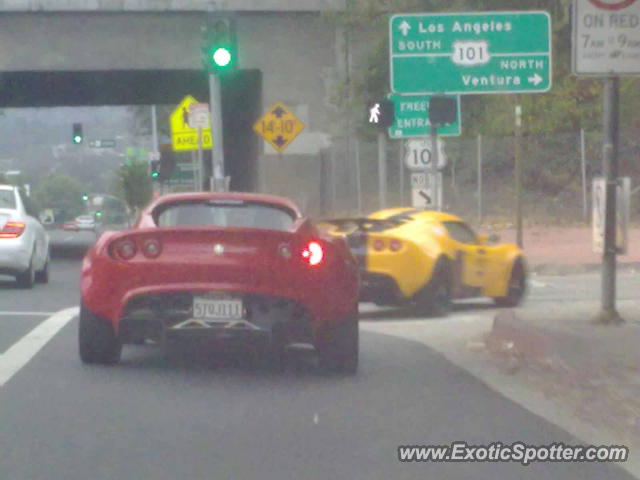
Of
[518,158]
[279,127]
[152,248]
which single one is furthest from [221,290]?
[279,127]

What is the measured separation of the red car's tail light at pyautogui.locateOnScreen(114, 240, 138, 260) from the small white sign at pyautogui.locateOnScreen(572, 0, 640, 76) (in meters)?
4.34

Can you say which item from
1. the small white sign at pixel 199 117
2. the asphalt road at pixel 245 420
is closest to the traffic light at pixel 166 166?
the small white sign at pixel 199 117

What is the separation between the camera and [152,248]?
985 cm

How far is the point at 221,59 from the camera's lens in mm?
19703

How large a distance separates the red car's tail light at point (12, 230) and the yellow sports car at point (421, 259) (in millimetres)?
5556

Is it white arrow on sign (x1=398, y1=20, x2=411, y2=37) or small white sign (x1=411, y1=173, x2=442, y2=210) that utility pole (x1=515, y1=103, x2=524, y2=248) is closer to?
small white sign (x1=411, y1=173, x2=442, y2=210)

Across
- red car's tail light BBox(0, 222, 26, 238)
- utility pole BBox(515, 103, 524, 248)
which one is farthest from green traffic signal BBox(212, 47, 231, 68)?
utility pole BBox(515, 103, 524, 248)

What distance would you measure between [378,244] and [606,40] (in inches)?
171

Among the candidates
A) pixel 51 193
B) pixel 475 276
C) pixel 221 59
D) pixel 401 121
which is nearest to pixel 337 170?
pixel 401 121

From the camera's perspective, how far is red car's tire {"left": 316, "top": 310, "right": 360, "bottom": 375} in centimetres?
1005

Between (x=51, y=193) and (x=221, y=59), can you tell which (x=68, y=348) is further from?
(x=51, y=193)

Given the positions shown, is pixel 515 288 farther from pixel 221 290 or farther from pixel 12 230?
pixel 221 290

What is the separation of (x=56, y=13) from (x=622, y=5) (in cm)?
2349

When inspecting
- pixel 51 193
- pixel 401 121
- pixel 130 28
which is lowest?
pixel 51 193
